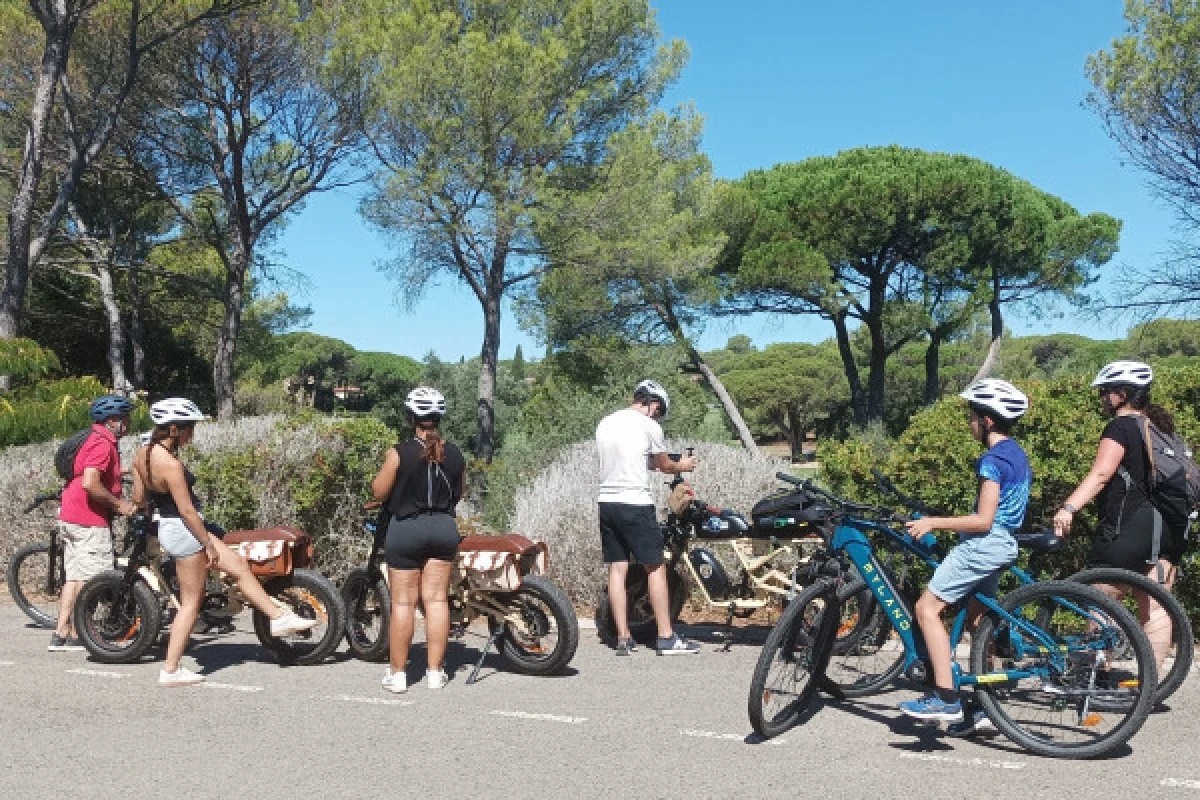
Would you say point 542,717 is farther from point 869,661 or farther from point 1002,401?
point 1002,401

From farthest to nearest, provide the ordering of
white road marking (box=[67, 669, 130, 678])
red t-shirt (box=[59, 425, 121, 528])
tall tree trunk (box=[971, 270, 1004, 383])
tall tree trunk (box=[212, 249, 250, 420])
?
tall tree trunk (box=[971, 270, 1004, 383]) < tall tree trunk (box=[212, 249, 250, 420]) < red t-shirt (box=[59, 425, 121, 528]) < white road marking (box=[67, 669, 130, 678])

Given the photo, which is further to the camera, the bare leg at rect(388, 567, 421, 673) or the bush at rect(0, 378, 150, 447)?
the bush at rect(0, 378, 150, 447)

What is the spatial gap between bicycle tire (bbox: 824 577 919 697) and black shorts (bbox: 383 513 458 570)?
85.1 inches

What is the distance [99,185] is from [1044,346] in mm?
62991

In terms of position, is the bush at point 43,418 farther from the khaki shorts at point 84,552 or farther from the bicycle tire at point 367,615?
the bicycle tire at point 367,615

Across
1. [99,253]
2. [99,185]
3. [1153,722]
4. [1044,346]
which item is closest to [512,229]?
[99,253]

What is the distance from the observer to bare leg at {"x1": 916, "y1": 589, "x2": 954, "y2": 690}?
4750mm

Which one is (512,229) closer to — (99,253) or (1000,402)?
(99,253)

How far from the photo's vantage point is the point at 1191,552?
6543 millimetres

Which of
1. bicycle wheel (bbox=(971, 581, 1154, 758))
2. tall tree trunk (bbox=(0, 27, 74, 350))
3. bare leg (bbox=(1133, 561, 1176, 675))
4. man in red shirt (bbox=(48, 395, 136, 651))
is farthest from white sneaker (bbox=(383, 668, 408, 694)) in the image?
tall tree trunk (bbox=(0, 27, 74, 350))

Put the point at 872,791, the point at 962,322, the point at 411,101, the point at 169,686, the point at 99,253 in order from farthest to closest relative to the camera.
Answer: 1. the point at 962,322
2. the point at 99,253
3. the point at 411,101
4. the point at 169,686
5. the point at 872,791

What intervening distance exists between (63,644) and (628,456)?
3.98 metres

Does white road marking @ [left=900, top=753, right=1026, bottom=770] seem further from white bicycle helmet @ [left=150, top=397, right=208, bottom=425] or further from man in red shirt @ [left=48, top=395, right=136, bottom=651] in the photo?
man in red shirt @ [left=48, top=395, right=136, bottom=651]

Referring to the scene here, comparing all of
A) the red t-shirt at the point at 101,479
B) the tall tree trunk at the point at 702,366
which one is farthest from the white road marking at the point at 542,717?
the tall tree trunk at the point at 702,366
